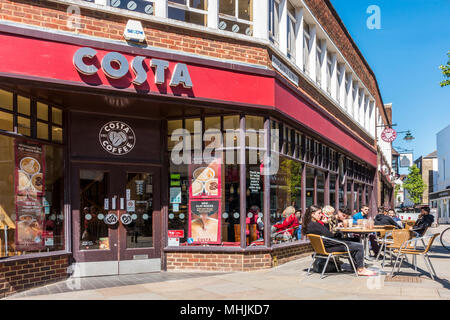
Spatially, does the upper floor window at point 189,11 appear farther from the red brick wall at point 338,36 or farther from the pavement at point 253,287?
the pavement at point 253,287

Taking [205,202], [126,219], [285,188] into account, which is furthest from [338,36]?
[126,219]

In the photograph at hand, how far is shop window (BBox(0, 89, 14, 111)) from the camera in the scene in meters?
7.65

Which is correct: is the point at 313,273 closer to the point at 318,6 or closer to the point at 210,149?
the point at 210,149

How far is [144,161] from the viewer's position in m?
9.73

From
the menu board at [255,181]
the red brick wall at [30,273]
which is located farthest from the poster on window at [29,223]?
the menu board at [255,181]

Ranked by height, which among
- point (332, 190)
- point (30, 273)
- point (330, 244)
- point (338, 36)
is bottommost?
point (30, 273)

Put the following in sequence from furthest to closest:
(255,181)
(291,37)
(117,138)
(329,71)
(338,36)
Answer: (338,36) < (329,71) < (291,37) < (255,181) < (117,138)

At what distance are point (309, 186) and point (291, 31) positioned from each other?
14.2ft

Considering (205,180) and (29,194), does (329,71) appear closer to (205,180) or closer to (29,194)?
(205,180)

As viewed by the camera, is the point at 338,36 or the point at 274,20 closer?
the point at 274,20

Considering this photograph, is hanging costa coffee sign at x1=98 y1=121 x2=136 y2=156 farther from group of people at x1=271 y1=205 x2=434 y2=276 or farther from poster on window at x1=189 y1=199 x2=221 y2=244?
group of people at x1=271 y1=205 x2=434 y2=276

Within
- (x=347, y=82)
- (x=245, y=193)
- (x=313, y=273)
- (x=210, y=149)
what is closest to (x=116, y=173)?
(x=210, y=149)

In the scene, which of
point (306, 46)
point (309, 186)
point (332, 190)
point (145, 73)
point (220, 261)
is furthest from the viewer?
point (332, 190)

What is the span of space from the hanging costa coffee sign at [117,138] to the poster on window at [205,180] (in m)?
1.38
